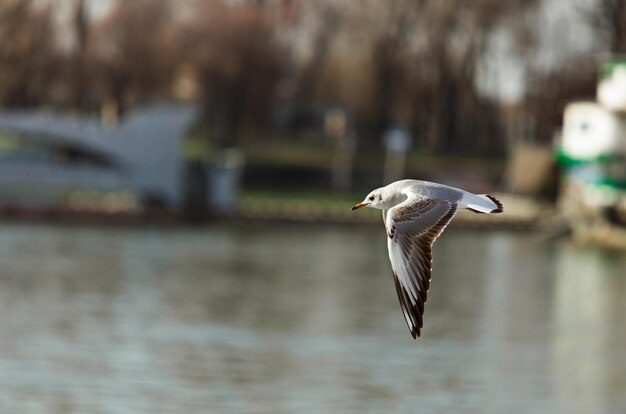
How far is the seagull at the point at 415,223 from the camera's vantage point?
12.2 meters

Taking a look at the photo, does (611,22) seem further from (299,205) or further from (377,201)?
(377,201)

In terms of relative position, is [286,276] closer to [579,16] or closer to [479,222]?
[479,222]

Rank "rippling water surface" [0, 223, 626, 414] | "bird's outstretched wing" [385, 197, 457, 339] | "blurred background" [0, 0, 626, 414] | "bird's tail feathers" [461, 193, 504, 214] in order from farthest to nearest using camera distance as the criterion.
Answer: "blurred background" [0, 0, 626, 414] → "rippling water surface" [0, 223, 626, 414] → "bird's tail feathers" [461, 193, 504, 214] → "bird's outstretched wing" [385, 197, 457, 339]

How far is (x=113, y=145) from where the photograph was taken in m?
58.5

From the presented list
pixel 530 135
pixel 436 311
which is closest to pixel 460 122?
pixel 530 135

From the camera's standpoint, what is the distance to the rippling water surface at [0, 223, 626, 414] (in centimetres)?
2208

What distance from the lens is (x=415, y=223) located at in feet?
41.8

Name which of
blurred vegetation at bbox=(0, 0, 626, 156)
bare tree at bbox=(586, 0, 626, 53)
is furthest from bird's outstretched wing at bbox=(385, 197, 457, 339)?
bare tree at bbox=(586, 0, 626, 53)

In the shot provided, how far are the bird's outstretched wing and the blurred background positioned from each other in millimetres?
8011

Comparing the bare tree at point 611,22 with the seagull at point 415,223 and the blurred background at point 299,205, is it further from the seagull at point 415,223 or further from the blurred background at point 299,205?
the seagull at point 415,223

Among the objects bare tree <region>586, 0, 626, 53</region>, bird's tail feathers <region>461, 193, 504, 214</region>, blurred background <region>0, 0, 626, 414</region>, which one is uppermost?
bird's tail feathers <region>461, 193, 504, 214</region>

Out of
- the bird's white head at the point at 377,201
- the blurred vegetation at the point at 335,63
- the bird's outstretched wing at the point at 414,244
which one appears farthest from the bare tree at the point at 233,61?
the bird's outstretched wing at the point at 414,244

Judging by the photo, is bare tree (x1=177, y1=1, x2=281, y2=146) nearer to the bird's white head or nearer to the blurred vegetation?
the blurred vegetation

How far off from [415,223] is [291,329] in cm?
1699
